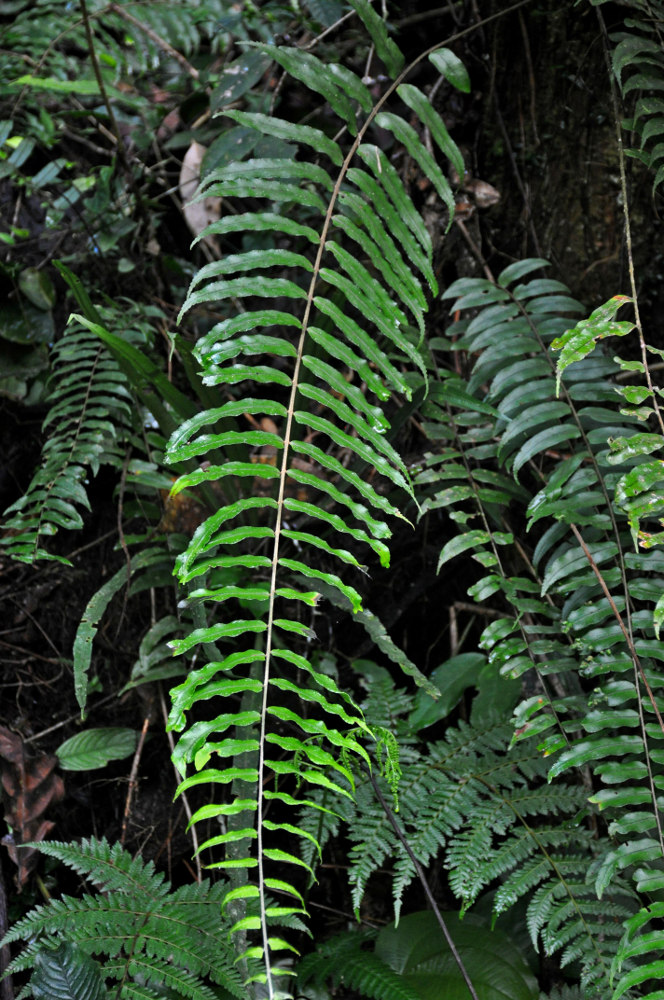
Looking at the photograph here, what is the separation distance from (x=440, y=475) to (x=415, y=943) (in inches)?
38.1

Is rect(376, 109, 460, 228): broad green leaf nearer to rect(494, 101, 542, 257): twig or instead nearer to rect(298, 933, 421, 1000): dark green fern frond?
rect(494, 101, 542, 257): twig

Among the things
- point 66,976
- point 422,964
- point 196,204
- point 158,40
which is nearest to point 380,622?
point 422,964

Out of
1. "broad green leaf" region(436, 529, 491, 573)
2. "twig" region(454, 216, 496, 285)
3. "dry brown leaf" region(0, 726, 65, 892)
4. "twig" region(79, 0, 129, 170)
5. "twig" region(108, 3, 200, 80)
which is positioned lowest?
"dry brown leaf" region(0, 726, 65, 892)

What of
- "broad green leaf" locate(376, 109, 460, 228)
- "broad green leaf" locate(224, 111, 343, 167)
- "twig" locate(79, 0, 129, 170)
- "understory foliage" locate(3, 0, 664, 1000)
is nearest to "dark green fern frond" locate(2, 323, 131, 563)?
→ "understory foliage" locate(3, 0, 664, 1000)

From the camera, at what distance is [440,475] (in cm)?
180

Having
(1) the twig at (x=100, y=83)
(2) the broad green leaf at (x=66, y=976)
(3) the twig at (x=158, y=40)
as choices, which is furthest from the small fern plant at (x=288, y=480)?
(3) the twig at (x=158, y=40)

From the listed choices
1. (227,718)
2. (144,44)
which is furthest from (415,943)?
(144,44)

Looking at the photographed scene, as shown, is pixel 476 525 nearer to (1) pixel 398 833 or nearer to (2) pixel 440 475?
(2) pixel 440 475

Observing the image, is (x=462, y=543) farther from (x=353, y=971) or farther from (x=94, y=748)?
(x=94, y=748)

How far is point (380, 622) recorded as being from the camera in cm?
178

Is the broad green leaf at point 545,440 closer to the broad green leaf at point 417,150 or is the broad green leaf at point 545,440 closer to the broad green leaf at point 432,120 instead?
the broad green leaf at point 417,150

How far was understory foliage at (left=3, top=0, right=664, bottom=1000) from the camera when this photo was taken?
1294 millimetres

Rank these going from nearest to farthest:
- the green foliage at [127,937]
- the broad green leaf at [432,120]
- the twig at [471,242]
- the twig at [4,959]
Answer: the green foliage at [127,937]
the twig at [4,959]
the broad green leaf at [432,120]
the twig at [471,242]

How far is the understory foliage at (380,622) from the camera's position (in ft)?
4.25
